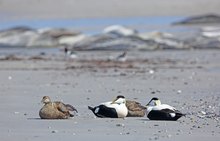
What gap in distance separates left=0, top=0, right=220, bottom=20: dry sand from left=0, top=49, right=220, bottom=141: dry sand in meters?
28.3

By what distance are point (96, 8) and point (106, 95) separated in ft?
133

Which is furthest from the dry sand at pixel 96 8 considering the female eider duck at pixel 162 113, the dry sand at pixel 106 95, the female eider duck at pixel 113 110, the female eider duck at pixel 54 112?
the female eider duck at pixel 162 113

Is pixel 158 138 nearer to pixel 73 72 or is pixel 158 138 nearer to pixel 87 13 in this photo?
pixel 73 72

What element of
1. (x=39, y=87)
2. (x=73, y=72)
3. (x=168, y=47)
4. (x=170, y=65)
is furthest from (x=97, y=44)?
(x=39, y=87)

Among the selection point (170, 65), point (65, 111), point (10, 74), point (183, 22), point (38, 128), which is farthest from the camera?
point (183, 22)

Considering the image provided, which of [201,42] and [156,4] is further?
[156,4]

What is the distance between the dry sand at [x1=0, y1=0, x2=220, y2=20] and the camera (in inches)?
2111

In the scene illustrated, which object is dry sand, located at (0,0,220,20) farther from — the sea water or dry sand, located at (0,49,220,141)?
Result: dry sand, located at (0,49,220,141)

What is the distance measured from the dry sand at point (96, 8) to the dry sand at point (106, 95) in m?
28.3

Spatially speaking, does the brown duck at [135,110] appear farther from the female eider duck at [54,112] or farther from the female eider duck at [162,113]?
the female eider duck at [54,112]

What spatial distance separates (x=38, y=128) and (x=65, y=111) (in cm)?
98

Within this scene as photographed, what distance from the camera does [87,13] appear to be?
54594 millimetres

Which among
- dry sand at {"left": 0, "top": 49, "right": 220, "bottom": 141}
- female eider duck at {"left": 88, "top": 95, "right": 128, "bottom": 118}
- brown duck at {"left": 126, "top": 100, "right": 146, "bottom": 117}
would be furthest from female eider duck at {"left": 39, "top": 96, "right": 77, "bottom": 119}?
brown duck at {"left": 126, "top": 100, "right": 146, "bottom": 117}

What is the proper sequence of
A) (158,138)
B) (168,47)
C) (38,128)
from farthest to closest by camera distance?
(168,47) → (38,128) → (158,138)
